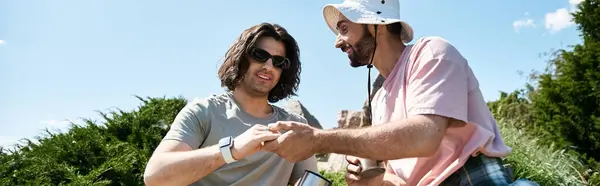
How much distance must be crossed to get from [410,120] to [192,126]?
1.51 meters

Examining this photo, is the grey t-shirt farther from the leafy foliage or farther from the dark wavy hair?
the leafy foliage

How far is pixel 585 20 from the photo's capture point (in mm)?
10906

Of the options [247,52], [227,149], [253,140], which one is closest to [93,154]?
[247,52]

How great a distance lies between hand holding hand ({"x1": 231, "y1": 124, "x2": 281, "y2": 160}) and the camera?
7.10ft

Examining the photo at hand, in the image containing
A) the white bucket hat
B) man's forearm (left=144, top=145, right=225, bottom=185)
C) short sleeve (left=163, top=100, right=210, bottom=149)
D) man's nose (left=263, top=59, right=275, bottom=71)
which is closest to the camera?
the white bucket hat

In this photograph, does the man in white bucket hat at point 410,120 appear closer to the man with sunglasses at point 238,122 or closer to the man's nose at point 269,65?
the man with sunglasses at point 238,122

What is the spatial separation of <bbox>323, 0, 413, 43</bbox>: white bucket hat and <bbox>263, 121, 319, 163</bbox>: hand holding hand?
65 centimetres

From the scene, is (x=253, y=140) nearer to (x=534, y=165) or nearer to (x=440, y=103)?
(x=440, y=103)

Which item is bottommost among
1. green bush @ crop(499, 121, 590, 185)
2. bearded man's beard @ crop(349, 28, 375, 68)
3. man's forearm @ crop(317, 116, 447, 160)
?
green bush @ crop(499, 121, 590, 185)

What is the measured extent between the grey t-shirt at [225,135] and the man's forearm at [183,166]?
19cm

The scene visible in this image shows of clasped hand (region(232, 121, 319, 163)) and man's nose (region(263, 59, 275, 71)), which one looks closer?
clasped hand (region(232, 121, 319, 163))

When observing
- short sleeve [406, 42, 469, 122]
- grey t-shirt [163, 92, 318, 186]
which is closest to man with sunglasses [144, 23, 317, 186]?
grey t-shirt [163, 92, 318, 186]

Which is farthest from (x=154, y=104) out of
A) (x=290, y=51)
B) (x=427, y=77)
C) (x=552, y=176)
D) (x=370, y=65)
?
(x=552, y=176)

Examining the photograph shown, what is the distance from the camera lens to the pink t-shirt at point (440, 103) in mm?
1971
